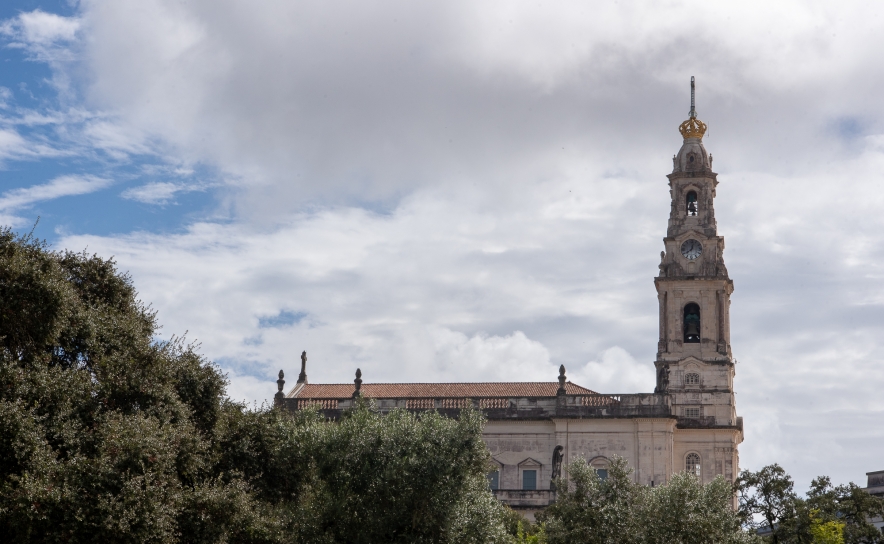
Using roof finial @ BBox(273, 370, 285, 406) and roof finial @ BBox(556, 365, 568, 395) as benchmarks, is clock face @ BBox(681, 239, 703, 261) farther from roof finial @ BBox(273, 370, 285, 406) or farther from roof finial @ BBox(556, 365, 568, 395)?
roof finial @ BBox(273, 370, 285, 406)

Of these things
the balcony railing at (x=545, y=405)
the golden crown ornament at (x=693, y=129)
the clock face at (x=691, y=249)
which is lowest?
the balcony railing at (x=545, y=405)

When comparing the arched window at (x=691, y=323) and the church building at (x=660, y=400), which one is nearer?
the church building at (x=660, y=400)

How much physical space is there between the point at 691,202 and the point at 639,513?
44357mm

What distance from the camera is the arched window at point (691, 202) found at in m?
79.6

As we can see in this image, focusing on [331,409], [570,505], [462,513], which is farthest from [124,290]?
[331,409]

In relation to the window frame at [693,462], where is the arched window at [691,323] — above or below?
above

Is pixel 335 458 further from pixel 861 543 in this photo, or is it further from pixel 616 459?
pixel 861 543

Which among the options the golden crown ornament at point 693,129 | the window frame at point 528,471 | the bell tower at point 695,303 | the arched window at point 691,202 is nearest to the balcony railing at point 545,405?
the window frame at point 528,471

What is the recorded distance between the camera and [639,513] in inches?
1515

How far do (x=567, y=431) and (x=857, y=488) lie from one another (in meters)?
17.3

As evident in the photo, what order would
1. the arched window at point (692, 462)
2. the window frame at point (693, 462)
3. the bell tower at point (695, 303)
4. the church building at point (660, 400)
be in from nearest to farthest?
the church building at point (660, 400) → the window frame at point (693, 462) → the arched window at point (692, 462) → the bell tower at point (695, 303)

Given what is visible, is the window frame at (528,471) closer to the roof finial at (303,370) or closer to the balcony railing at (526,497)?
the balcony railing at (526,497)

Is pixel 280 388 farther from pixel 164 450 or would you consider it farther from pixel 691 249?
pixel 164 450

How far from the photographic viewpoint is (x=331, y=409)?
69.6 meters
